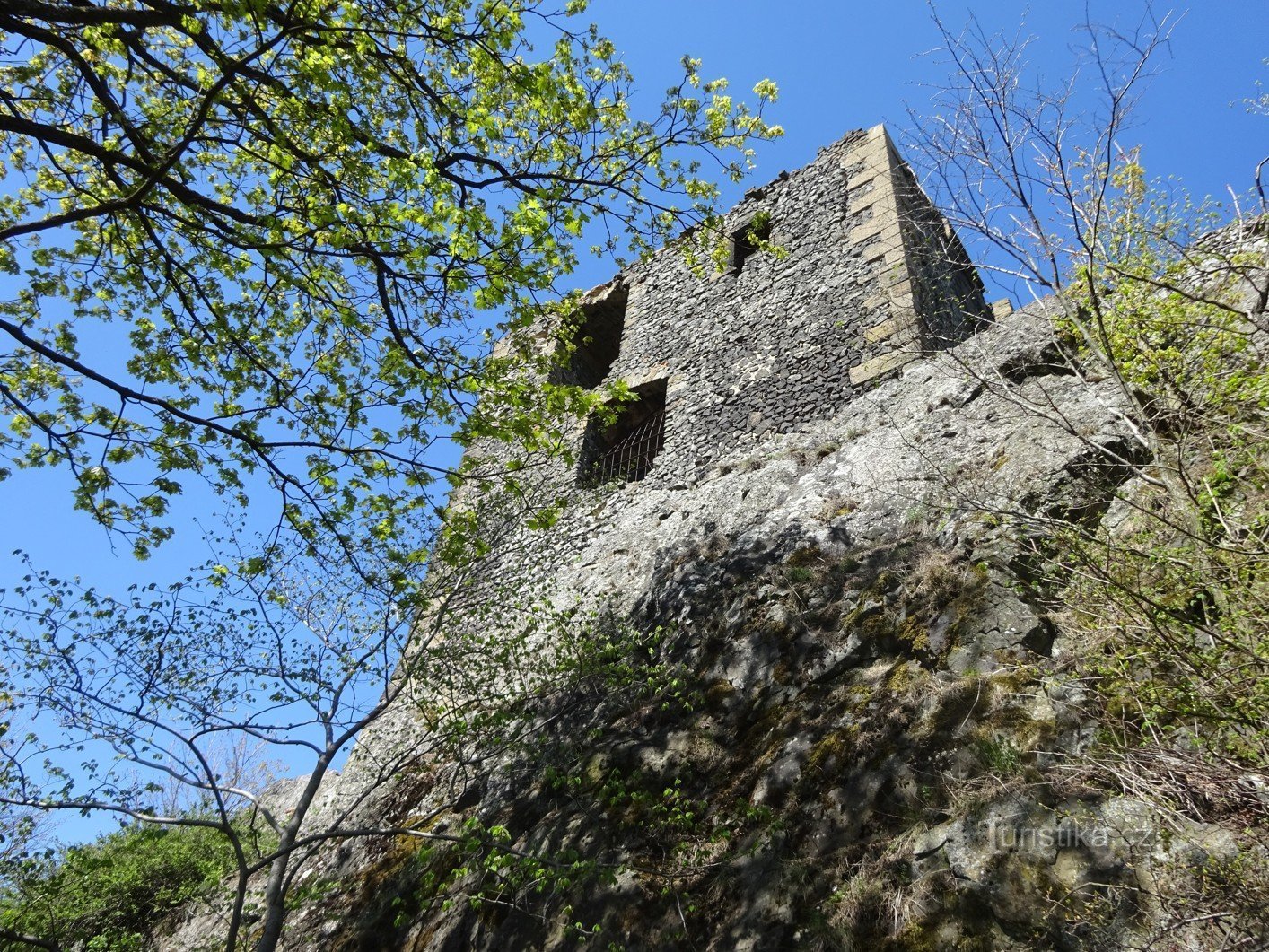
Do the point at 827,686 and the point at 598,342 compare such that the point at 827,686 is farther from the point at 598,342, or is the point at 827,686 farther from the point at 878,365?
the point at 598,342

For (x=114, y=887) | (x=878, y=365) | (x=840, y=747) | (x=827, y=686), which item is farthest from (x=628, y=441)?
(x=114, y=887)

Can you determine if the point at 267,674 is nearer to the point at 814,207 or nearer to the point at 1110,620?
the point at 1110,620

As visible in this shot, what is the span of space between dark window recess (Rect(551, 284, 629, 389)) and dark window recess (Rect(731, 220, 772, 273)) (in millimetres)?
1831

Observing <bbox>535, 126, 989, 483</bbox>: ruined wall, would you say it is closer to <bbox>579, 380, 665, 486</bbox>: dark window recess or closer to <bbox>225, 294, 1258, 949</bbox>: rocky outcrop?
<bbox>579, 380, 665, 486</bbox>: dark window recess

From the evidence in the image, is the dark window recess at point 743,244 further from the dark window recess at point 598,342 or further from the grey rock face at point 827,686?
the dark window recess at point 598,342

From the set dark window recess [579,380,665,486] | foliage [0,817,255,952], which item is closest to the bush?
foliage [0,817,255,952]

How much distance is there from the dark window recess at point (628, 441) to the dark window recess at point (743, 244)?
1842 mm

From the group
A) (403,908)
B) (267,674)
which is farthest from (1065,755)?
(267,674)

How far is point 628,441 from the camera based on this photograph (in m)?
9.52

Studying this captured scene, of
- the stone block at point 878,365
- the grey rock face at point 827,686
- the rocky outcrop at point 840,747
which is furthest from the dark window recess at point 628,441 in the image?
the stone block at point 878,365

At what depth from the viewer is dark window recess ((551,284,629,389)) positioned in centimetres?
1090

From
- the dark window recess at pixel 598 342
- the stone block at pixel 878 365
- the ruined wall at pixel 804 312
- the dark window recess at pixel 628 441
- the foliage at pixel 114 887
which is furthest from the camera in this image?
the dark window recess at pixel 598 342

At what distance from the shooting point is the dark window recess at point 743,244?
923 cm

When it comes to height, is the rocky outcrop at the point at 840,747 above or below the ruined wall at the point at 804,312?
below
